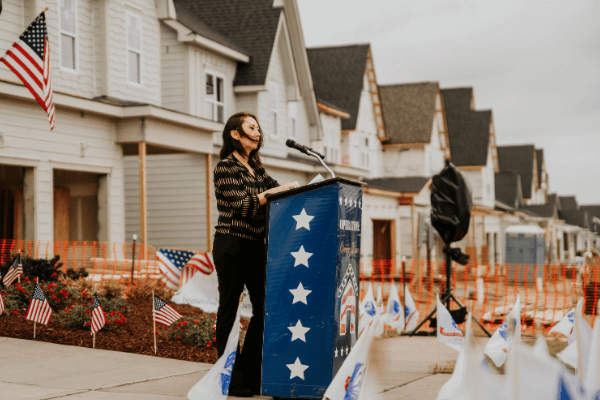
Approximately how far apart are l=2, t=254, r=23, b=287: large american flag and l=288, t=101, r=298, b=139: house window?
16330 mm

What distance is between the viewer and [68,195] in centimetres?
1762

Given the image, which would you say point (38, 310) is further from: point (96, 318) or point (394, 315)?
point (394, 315)

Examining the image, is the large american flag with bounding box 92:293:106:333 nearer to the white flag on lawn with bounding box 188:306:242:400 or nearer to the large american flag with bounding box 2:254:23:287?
the large american flag with bounding box 2:254:23:287

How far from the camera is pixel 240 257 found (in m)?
5.29

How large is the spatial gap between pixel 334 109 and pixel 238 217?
977 inches

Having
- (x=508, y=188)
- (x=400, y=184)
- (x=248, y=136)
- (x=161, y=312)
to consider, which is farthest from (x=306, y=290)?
(x=508, y=188)

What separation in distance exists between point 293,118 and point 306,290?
69.3 feet

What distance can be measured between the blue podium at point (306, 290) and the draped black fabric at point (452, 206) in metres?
5.78

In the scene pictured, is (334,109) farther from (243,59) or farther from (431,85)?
(431,85)

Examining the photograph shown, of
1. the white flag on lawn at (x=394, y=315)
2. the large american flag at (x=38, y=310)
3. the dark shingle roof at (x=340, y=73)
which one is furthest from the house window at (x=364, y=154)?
the large american flag at (x=38, y=310)

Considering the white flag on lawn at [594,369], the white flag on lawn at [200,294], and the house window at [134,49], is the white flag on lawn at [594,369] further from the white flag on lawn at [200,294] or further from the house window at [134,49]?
the house window at [134,49]

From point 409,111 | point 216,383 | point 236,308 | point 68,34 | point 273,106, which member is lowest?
point 216,383

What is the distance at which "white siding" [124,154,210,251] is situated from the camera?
65.5 ft

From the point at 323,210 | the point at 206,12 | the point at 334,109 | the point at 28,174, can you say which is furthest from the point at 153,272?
the point at 334,109
